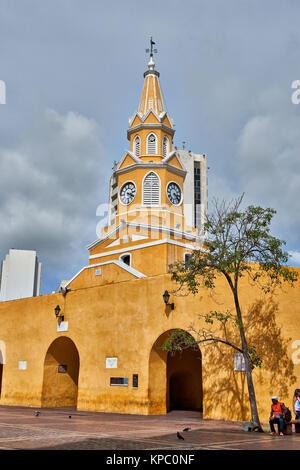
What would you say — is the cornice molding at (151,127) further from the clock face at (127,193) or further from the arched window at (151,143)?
the clock face at (127,193)

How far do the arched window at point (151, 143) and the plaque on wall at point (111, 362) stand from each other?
14046 millimetres

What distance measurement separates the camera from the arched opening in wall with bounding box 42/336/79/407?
2102 centimetres

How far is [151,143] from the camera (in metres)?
28.2

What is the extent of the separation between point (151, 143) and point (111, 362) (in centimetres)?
1479

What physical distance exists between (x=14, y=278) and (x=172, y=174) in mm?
67503

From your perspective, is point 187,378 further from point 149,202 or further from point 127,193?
point 127,193

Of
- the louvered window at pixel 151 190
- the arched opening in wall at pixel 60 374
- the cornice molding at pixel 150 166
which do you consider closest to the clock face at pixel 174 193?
the louvered window at pixel 151 190

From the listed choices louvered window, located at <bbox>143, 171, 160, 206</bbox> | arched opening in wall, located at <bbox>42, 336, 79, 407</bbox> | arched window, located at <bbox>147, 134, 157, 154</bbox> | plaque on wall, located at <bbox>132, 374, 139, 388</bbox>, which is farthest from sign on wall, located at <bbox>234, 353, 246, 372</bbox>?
arched window, located at <bbox>147, 134, 157, 154</bbox>

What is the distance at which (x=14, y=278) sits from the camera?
88125mm

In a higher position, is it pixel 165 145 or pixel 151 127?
pixel 151 127

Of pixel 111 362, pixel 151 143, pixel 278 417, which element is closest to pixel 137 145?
pixel 151 143

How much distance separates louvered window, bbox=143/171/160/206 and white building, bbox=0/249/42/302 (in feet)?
213

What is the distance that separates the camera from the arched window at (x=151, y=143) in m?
28.0
